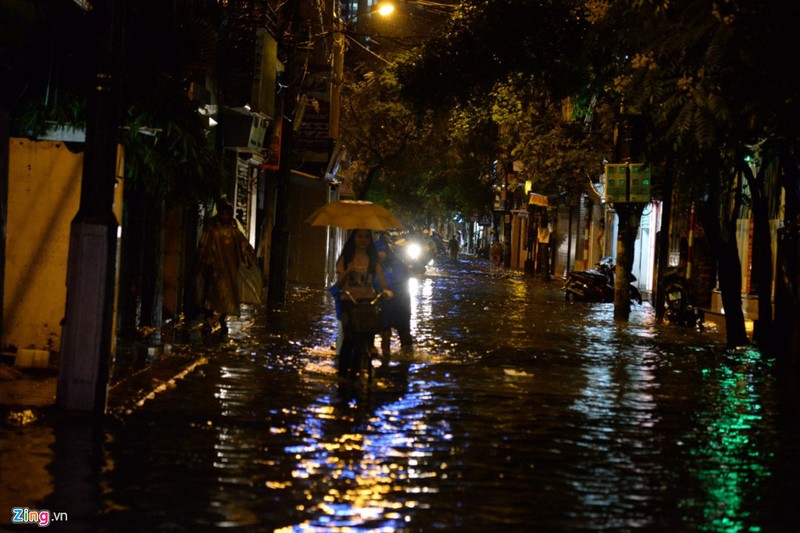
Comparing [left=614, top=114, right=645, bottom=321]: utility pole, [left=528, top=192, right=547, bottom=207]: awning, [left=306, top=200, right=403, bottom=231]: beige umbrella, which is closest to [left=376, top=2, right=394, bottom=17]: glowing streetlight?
[left=614, top=114, right=645, bottom=321]: utility pole

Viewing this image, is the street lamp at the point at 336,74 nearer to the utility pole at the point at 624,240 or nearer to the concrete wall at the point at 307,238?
the concrete wall at the point at 307,238

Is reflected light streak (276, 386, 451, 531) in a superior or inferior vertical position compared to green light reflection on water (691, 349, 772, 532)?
inferior

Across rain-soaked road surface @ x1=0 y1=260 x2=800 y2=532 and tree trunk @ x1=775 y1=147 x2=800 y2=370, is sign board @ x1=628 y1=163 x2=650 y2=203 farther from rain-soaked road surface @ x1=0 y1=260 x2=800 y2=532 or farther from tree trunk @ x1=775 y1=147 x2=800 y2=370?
rain-soaked road surface @ x1=0 y1=260 x2=800 y2=532

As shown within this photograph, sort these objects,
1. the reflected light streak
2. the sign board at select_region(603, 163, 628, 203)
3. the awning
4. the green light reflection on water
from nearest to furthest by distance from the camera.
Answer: the reflected light streak
the green light reflection on water
the sign board at select_region(603, 163, 628, 203)
the awning

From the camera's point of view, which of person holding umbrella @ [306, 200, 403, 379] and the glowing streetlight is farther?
the glowing streetlight

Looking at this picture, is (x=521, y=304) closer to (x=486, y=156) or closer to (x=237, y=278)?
(x=237, y=278)

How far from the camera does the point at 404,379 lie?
1348 centimetres

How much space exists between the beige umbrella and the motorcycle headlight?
30.8m

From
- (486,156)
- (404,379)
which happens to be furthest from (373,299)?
(486,156)

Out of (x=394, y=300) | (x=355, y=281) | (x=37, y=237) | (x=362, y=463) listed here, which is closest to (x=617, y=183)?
(x=394, y=300)

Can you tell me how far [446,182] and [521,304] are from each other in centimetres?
3646

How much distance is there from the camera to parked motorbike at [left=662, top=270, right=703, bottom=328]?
80.8 feet

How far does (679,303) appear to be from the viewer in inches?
980

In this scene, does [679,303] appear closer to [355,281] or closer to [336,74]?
[355,281]
